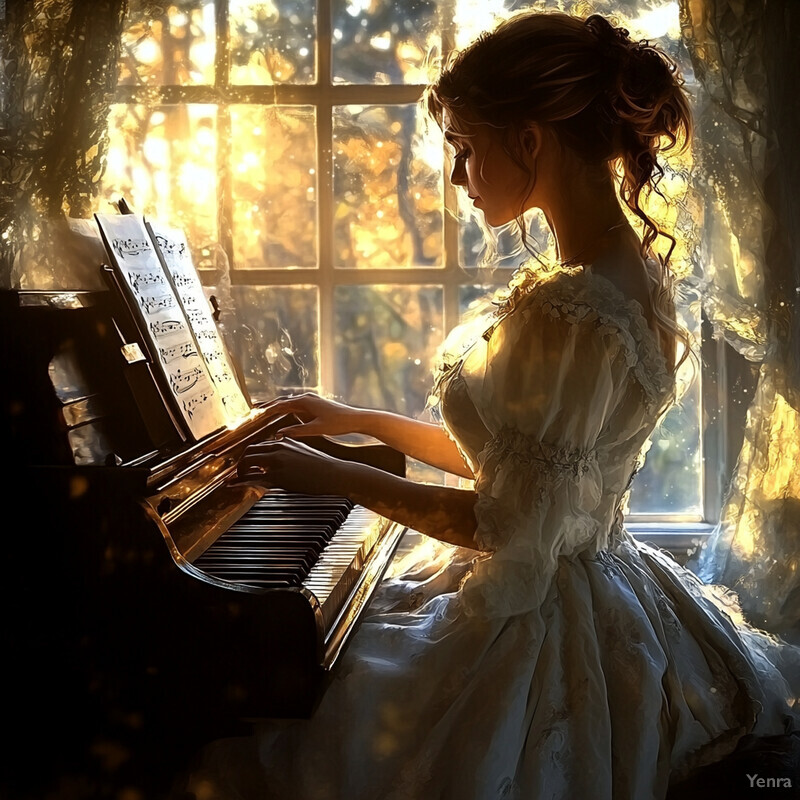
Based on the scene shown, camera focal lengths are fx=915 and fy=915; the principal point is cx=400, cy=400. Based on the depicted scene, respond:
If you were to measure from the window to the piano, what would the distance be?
3.70 ft

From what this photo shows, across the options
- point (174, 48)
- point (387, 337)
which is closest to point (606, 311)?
point (387, 337)

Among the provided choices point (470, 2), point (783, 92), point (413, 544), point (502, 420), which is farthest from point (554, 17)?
point (413, 544)

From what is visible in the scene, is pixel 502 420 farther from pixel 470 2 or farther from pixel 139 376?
pixel 470 2

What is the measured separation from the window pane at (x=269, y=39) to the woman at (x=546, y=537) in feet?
3.28

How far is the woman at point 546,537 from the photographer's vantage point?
1.28 metres

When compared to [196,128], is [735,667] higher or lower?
lower

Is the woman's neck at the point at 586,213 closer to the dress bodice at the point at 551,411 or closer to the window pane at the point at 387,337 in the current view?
the dress bodice at the point at 551,411

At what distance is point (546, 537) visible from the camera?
1.39 meters

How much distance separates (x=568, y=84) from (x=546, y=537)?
2.33 ft

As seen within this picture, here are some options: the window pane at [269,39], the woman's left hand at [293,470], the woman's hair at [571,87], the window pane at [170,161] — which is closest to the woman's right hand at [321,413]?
the woman's left hand at [293,470]

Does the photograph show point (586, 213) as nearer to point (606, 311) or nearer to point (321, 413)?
point (606, 311)

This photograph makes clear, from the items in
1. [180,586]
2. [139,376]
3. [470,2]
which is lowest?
[180,586]

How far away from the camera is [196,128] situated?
2479 mm

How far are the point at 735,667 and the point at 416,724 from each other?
1.78 ft
